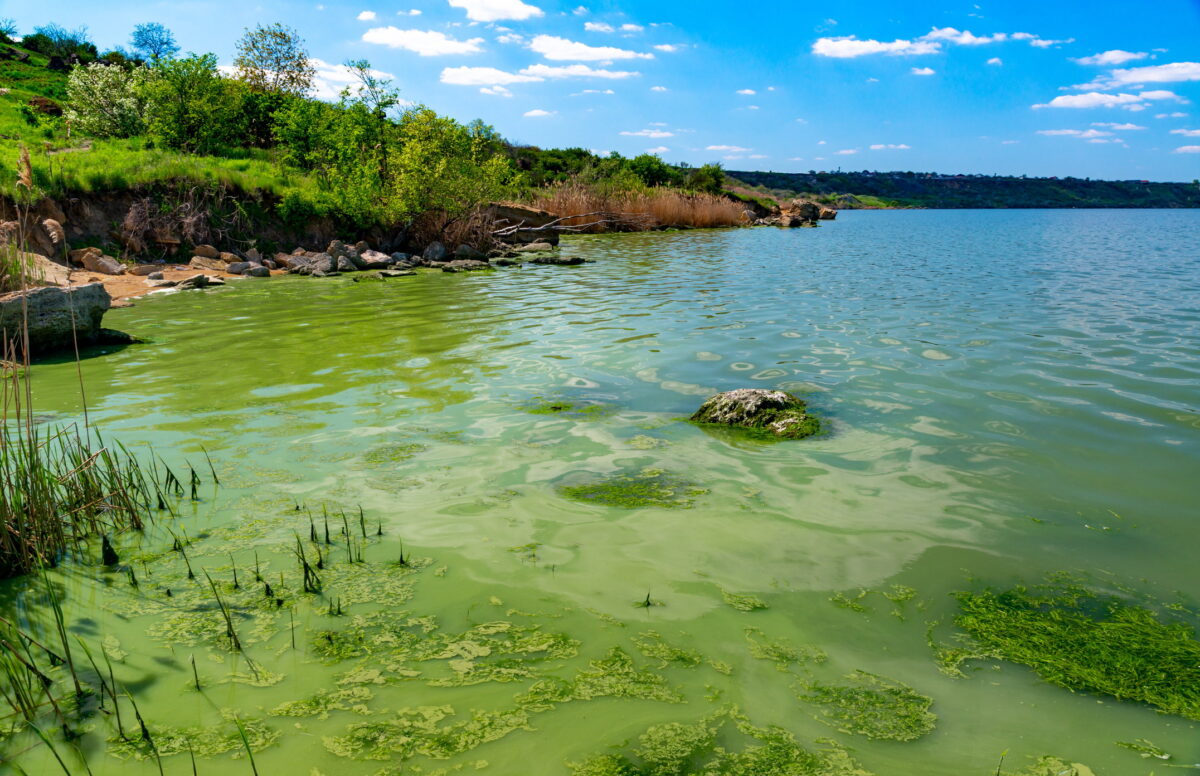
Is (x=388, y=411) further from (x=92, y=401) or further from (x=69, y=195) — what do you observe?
(x=69, y=195)

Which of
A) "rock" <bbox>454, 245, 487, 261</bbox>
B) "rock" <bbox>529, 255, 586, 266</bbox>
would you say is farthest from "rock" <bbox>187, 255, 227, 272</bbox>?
"rock" <bbox>529, 255, 586, 266</bbox>

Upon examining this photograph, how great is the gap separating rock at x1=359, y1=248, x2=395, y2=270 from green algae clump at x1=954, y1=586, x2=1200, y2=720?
61.6ft

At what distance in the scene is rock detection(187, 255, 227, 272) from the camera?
1856 centimetres

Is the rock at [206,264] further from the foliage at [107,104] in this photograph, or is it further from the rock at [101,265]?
the foliage at [107,104]

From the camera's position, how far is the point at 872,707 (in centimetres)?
291

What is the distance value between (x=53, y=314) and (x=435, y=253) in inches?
506

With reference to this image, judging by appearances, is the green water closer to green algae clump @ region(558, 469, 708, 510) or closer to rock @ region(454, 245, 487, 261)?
green algae clump @ region(558, 469, 708, 510)

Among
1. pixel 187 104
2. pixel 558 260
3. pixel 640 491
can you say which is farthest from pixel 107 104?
pixel 640 491

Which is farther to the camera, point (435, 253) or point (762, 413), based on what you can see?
point (435, 253)

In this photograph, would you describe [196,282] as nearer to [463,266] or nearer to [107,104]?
[463,266]

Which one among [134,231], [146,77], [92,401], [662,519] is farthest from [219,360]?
[146,77]

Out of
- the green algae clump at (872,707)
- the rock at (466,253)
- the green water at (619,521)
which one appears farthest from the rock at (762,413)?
the rock at (466,253)

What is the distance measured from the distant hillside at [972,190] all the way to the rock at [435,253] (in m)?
110

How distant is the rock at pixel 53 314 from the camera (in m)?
8.86
